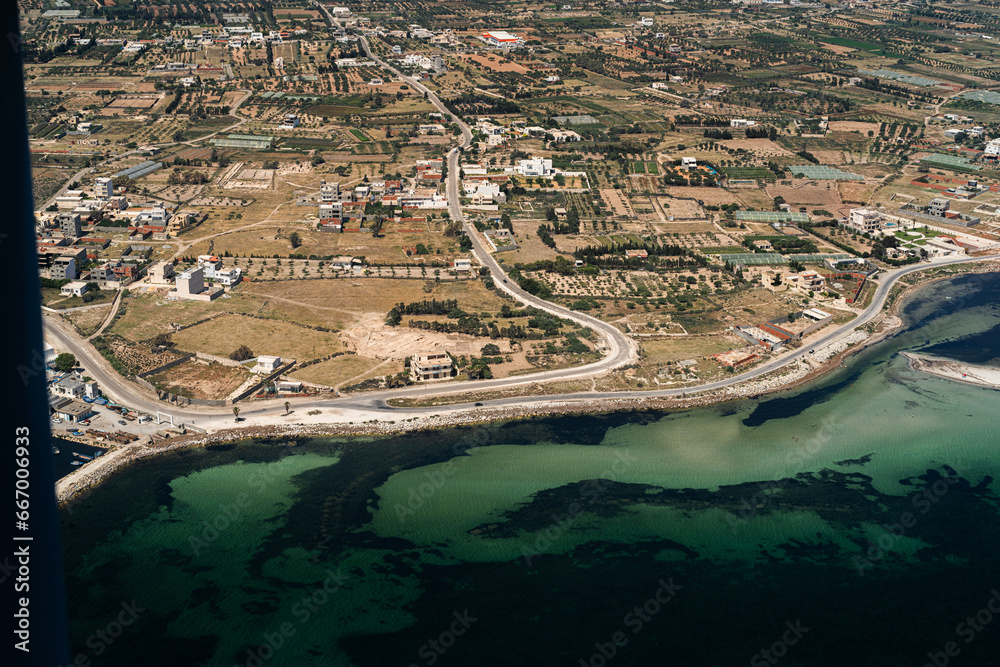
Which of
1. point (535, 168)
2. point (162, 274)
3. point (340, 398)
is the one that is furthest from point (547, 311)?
point (535, 168)

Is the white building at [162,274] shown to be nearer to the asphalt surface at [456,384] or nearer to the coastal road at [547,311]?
the asphalt surface at [456,384]

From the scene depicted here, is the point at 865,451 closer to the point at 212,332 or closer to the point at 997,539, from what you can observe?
the point at 997,539

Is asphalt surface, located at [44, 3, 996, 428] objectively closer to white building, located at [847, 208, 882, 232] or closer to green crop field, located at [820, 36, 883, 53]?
white building, located at [847, 208, 882, 232]

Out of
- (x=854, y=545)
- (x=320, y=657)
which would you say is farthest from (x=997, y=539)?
(x=320, y=657)

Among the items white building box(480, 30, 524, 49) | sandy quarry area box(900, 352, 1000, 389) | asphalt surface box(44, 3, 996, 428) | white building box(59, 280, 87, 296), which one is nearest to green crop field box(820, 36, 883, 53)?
white building box(480, 30, 524, 49)

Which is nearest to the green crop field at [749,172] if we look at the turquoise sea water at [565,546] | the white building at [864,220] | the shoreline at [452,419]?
the white building at [864,220]

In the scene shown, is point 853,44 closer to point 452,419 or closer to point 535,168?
point 535,168
